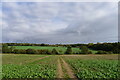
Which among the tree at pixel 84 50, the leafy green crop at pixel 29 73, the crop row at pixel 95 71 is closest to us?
the leafy green crop at pixel 29 73

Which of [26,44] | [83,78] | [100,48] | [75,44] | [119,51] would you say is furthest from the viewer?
[75,44]

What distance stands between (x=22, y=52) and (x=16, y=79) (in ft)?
187

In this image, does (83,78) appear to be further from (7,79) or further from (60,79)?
(7,79)

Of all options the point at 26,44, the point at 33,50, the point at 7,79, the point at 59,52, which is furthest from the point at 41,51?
the point at 7,79

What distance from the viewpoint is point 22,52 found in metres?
63.4

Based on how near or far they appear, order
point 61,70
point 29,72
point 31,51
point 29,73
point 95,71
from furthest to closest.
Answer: point 31,51 < point 61,70 < point 95,71 < point 29,72 < point 29,73

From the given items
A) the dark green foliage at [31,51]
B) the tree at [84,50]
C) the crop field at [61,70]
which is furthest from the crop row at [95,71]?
the dark green foliage at [31,51]

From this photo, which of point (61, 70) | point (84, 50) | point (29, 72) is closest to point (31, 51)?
point (84, 50)

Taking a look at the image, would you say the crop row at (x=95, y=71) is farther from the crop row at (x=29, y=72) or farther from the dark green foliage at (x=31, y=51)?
the dark green foliage at (x=31, y=51)

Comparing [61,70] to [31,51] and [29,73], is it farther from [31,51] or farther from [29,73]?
[31,51]

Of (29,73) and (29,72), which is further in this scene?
(29,72)

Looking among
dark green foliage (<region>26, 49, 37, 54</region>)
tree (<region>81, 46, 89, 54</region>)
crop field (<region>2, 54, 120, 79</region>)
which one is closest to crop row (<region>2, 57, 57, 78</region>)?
crop field (<region>2, 54, 120, 79</region>)

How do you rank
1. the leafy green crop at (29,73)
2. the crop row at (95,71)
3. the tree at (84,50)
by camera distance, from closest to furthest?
the leafy green crop at (29,73) < the crop row at (95,71) < the tree at (84,50)

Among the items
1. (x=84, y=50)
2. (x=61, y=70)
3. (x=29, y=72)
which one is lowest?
(x=84, y=50)
